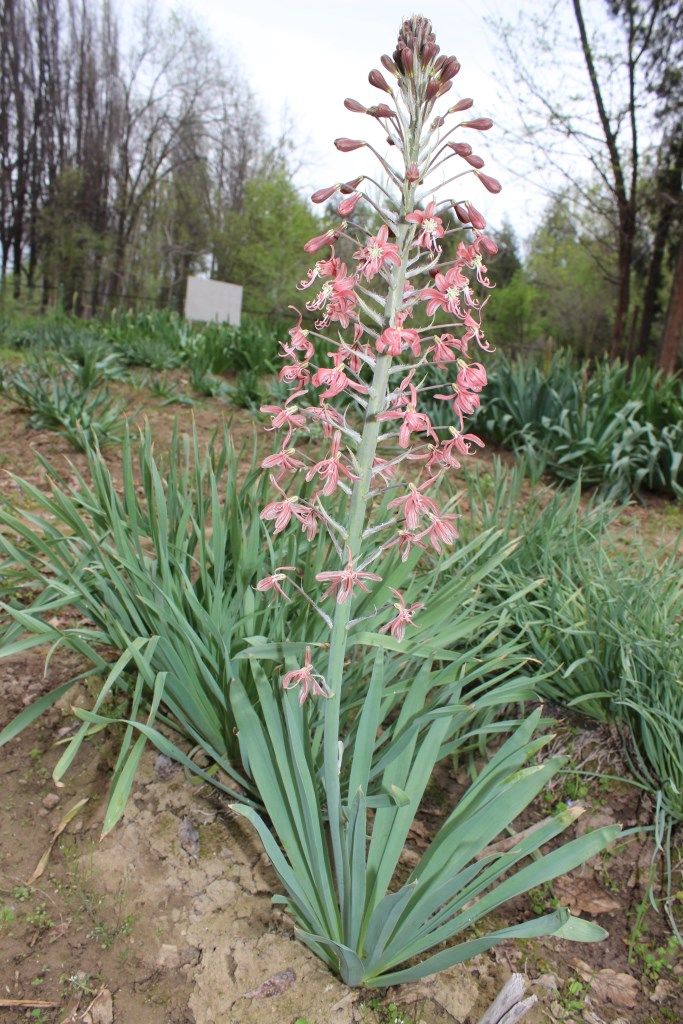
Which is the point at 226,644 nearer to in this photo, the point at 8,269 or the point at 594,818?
the point at 594,818

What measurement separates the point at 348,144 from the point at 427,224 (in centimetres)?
22

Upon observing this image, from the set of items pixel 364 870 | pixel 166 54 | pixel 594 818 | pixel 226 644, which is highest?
pixel 166 54

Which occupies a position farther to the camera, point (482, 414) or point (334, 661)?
point (482, 414)

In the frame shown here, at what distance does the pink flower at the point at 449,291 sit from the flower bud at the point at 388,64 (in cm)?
35

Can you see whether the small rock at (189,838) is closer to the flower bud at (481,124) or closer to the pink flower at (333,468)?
the pink flower at (333,468)

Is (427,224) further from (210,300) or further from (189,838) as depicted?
(210,300)

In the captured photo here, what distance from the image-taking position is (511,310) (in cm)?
3309

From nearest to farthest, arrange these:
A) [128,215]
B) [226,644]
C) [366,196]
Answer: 1. [366,196]
2. [226,644]
3. [128,215]

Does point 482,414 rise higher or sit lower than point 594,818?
higher

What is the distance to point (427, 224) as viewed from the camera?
1.23m

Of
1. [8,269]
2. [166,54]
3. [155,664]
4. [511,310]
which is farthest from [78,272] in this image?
[155,664]

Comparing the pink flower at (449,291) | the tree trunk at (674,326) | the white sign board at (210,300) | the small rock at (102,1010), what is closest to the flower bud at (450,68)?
the pink flower at (449,291)

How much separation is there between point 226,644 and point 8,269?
26.4 m

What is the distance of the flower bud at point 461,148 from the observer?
1255 millimetres
